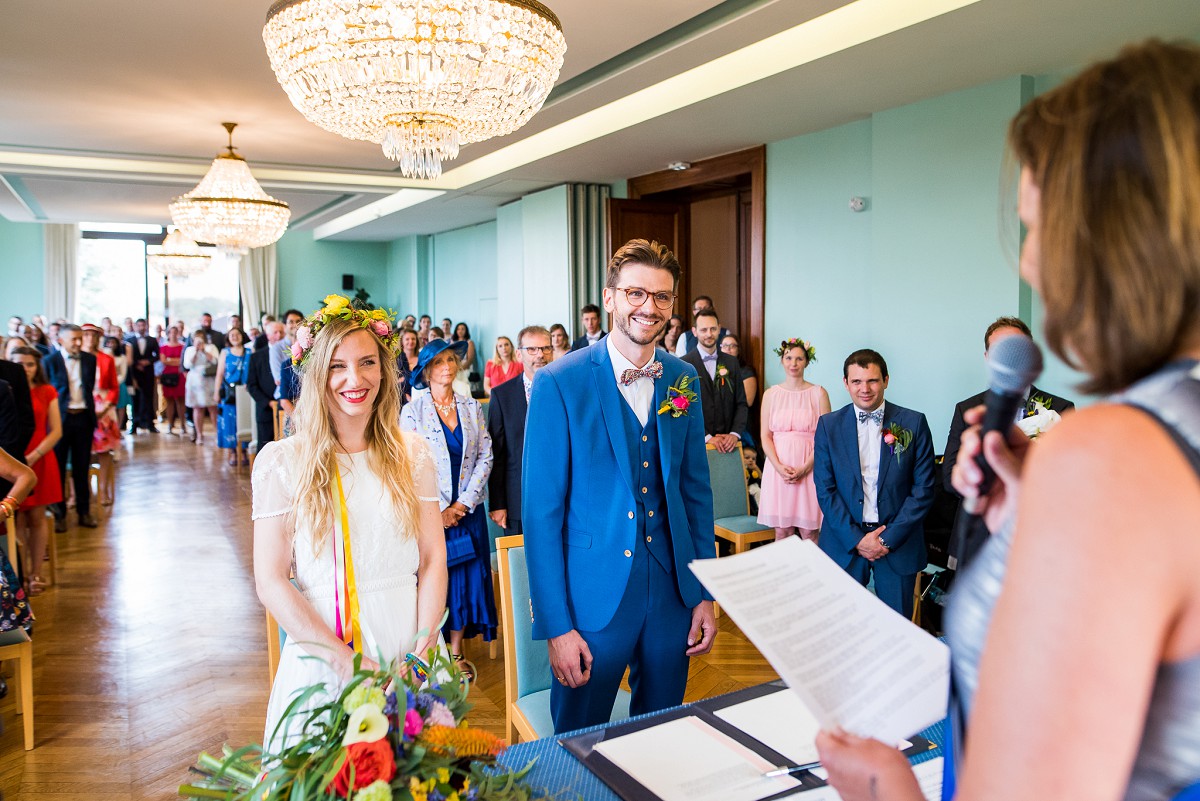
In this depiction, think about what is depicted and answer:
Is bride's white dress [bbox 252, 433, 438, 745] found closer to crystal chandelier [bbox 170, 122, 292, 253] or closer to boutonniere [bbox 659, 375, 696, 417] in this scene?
boutonniere [bbox 659, 375, 696, 417]

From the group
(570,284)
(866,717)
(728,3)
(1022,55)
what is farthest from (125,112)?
(866,717)

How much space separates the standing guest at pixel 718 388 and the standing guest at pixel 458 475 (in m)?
2.43

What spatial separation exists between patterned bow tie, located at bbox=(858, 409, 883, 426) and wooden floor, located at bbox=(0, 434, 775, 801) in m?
1.30

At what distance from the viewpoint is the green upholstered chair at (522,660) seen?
256 centimetres

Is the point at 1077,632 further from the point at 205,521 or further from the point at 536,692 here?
the point at 205,521

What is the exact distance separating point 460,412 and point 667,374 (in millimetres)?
1890

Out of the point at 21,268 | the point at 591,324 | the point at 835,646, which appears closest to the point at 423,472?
the point at 835,646

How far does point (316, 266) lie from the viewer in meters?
17.6

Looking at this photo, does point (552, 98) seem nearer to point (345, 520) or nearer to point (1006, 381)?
point (345, 520)

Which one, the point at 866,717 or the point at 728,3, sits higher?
the point at 728,3

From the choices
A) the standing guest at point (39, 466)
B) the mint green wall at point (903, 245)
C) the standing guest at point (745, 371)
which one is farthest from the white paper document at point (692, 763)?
the standing guest at point (745, 371)

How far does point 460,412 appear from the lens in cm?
418

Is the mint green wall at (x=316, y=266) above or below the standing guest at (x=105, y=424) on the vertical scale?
above

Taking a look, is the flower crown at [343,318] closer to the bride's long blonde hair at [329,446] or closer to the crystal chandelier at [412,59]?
the bride's long blonde hair at [329,446]
